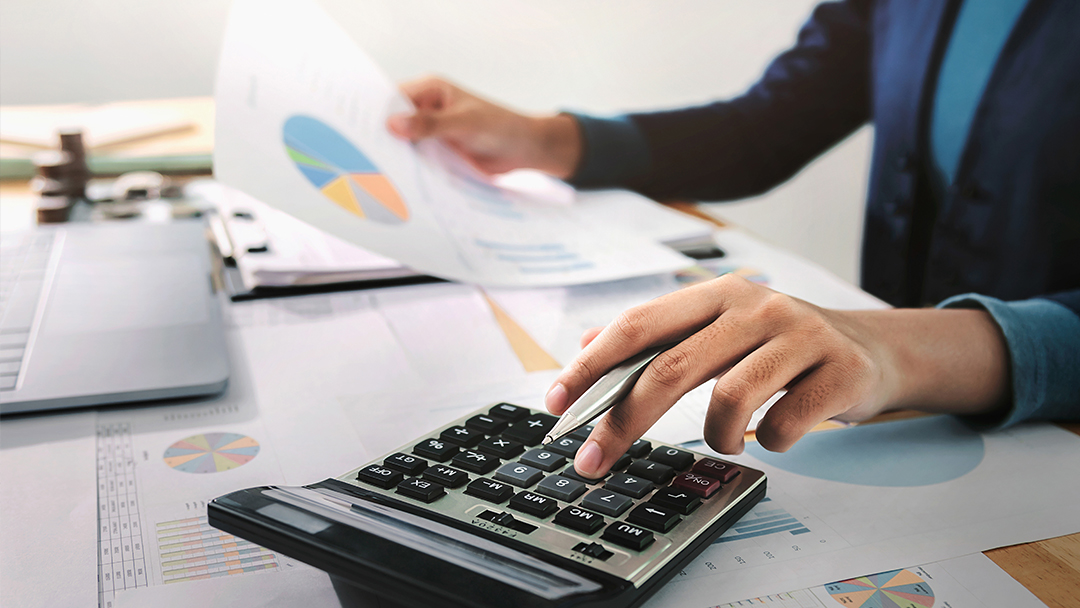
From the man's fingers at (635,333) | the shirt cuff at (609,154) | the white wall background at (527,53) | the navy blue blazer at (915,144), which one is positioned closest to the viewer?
the man's fingers at (635,333)

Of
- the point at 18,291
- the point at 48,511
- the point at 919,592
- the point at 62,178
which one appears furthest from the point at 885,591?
the point at 62,178

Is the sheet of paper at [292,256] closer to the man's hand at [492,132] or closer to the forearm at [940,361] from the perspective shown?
the man's hand at [492,132]

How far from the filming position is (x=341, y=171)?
0.68 meters

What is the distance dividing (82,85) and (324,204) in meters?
0.96

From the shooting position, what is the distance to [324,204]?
0.63 metres

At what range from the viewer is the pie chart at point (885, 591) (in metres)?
0.32

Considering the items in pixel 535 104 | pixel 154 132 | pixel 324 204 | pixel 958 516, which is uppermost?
pixel 535 104

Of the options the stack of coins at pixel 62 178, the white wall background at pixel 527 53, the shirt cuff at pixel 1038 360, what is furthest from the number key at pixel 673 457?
the white wall background at pixel 527 53

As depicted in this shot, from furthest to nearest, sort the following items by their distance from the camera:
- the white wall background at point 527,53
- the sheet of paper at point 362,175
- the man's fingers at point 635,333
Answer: the white wall background at point 527,53 < the sheet of paper at point 362,175 < the man's fingers at point 635,333

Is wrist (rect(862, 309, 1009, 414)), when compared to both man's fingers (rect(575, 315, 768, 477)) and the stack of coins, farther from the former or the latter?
the stack of coins

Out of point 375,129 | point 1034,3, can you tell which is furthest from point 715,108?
point 375,129

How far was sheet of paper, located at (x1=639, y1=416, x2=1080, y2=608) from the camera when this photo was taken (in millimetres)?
346

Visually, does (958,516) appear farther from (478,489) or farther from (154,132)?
(154,132)

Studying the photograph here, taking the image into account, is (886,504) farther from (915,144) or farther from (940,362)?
(915,144)
